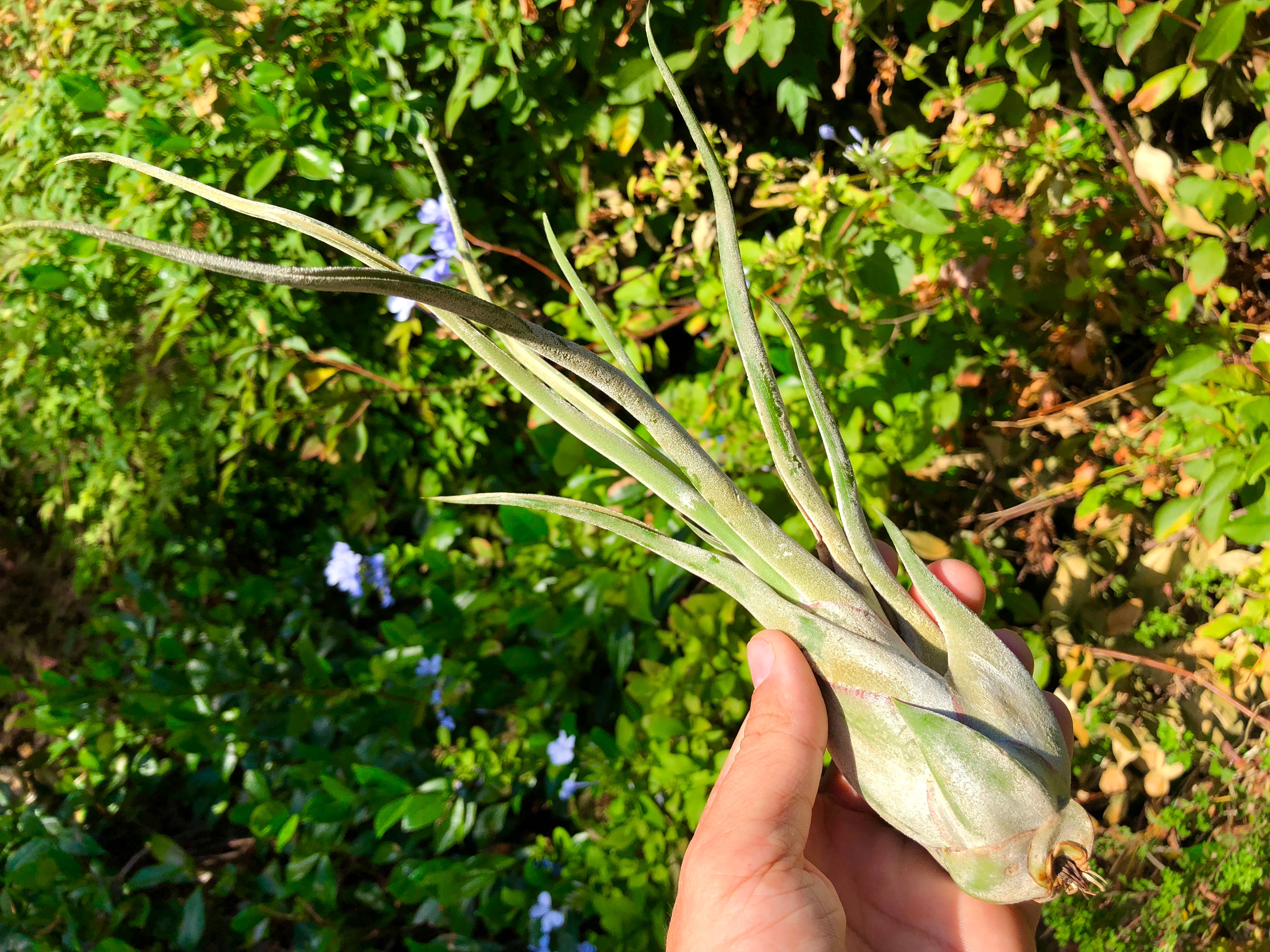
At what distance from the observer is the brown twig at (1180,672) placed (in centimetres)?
116

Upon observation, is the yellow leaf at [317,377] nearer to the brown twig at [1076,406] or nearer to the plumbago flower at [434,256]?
the plumbago flower at [434,256]

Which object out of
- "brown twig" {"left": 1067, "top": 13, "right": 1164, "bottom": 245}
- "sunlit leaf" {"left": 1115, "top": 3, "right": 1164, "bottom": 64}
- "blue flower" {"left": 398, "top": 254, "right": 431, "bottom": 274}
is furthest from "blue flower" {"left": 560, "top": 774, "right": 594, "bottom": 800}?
"sunlit leaf" {"left": 1115, "top": 3, "right": 1164, "bottom": 64}

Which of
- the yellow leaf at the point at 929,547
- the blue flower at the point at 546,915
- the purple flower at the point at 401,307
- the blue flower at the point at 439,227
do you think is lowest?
the blue flower at the point at 546,915

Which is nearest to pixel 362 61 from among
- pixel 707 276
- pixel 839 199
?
pixel 707 276

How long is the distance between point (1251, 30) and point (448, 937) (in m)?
2.29

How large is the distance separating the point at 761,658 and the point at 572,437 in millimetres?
631

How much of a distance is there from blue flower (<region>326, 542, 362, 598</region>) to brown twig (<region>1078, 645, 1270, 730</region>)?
1.54 metres

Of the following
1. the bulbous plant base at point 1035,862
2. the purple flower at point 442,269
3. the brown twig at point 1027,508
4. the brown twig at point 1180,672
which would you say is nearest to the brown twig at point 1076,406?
the brown twig at point 1027,508

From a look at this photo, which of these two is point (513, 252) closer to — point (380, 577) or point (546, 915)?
point (380, 577)

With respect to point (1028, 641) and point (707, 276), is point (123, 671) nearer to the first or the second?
point (707, 276)

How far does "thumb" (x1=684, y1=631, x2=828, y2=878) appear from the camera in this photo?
881 mm

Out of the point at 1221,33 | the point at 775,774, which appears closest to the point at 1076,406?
the point at 1221,33

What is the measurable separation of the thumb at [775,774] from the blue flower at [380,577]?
1.20 m

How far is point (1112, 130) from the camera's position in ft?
4.32
